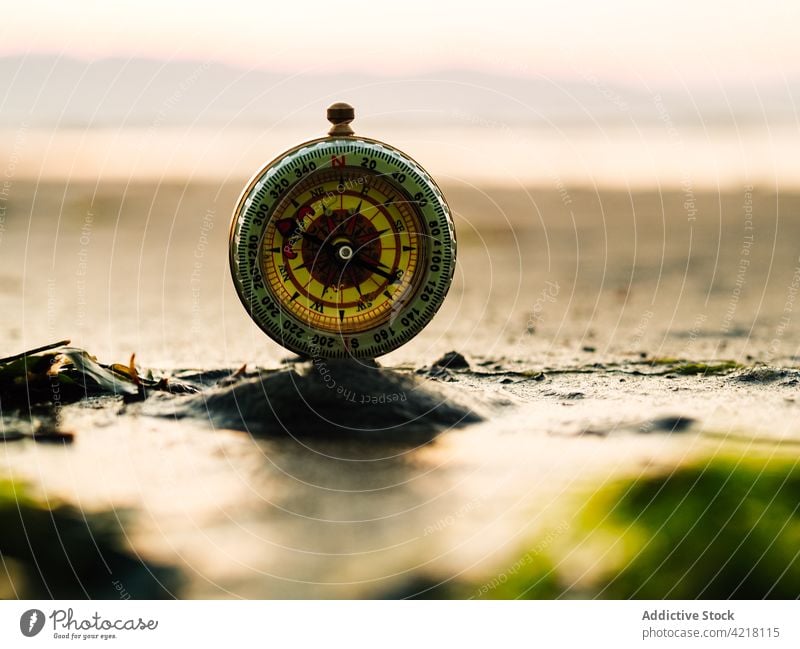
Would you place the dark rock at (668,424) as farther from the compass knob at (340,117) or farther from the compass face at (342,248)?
the compass knob at (340,117)

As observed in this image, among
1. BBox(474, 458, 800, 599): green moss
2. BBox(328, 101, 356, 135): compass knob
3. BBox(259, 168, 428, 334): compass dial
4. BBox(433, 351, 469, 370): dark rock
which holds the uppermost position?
BBox(328, 101, 356, 135): compass knob

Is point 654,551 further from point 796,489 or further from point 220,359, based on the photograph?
point 220,359

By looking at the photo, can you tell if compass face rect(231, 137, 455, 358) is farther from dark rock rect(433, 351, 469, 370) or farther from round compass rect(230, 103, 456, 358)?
dark rock rect(433, 351, 469, 370)

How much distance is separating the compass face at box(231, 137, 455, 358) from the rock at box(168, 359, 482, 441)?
10 centimetres

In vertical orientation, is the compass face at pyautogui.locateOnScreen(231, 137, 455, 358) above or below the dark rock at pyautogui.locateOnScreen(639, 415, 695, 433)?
above

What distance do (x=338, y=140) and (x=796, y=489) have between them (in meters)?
1.97

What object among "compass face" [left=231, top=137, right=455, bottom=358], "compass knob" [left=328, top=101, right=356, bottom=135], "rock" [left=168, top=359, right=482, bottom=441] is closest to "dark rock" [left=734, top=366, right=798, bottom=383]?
"rock" [left=168, top=359, right=482, bottom=441]

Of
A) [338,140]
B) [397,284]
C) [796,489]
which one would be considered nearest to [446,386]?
[397,284]

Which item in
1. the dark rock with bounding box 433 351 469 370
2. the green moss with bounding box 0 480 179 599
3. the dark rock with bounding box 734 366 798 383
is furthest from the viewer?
the dark rock with bounding box 433 351 469 370

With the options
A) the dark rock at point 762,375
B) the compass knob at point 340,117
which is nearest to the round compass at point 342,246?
the compass knob at point 340,117

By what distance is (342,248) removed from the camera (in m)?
4.64

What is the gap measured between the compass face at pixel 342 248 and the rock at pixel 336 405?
96 millimetres

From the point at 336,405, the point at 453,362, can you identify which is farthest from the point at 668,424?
the point at 336,405

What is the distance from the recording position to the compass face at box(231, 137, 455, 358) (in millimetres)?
4590
